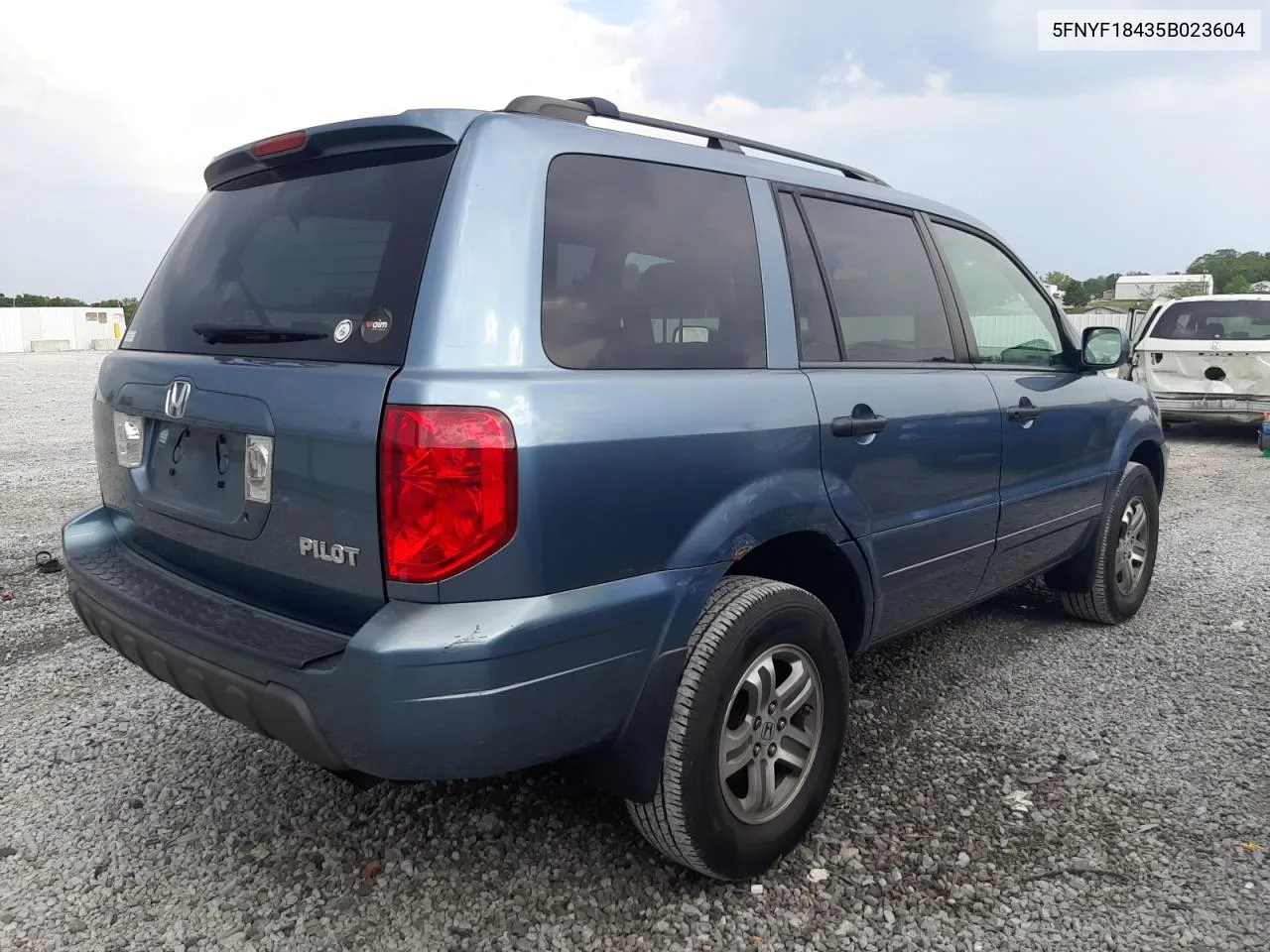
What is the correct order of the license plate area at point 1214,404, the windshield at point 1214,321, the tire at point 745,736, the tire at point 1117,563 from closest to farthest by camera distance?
the tire at point 745,736 → the tire at point 1117,563 → the license plate area at point 1214,404 → the windshield at point 1214,321

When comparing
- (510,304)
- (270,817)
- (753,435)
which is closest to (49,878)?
(270,817)

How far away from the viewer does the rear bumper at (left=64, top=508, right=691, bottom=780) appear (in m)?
1.87

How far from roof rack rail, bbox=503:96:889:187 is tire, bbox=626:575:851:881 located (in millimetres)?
1265

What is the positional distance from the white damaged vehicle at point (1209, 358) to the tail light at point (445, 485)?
1010cm

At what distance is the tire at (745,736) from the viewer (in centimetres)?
225

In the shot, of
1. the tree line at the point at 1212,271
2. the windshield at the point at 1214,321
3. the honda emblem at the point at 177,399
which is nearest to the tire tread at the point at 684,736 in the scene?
the honda emblem at the point at 177,399

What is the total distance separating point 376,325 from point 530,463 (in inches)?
18.6

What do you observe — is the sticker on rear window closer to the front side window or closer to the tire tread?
the tire tread

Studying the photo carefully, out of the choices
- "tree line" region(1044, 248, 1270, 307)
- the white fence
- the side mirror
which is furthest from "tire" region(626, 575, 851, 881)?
the white fence

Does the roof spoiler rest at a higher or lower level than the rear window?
higher

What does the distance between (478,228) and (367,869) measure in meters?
1.72

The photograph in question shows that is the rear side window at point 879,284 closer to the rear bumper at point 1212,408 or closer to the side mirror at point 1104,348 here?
the side mirror at point 1104,348

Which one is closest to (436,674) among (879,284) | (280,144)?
(280,144)

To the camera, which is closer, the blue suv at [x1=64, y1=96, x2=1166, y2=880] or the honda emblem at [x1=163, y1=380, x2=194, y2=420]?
the blue suv at [x1=64, y1=96, x2=1166, y2=880]
